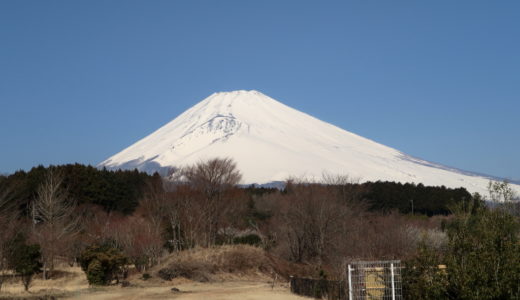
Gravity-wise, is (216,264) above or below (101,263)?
below

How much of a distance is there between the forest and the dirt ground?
3.15 feet

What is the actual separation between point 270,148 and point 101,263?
4570 inches

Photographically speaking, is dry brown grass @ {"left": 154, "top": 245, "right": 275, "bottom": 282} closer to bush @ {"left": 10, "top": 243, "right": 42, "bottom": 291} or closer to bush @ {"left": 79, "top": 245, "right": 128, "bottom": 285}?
bush @ {"left": 79, "top": 245, "right": 128, "bottom": 285}

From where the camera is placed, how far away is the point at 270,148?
142750 mm

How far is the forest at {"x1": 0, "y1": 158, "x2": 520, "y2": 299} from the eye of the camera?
12.9 meters

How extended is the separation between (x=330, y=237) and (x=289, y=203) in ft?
21.5

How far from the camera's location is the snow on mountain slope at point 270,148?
5133 inches

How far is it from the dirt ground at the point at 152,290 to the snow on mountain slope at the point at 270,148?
8859cm

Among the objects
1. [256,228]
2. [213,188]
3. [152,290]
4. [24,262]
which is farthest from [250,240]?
[24,262]

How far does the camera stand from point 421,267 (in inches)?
552

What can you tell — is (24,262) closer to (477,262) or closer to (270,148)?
(477,262)

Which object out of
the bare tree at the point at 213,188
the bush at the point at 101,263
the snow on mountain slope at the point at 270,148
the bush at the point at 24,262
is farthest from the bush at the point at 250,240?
the snow on mountain slope at the point at 270,148

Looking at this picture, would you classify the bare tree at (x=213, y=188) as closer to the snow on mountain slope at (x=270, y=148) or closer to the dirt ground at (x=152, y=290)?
the dirt ground at (x=152, y=290)

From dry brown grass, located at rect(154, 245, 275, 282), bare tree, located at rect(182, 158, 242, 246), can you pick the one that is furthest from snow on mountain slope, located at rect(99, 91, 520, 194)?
dry brown grass, located at rect(154, 245, 275, 282)
